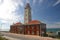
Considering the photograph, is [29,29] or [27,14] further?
[29,29]

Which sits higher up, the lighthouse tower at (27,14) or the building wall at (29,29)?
the lighthouse tower at (27,14)

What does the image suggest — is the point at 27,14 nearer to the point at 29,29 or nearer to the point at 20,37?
the point at 29,29

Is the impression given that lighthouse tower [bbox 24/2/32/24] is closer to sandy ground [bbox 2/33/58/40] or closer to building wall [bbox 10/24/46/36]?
Result: building wall [bbox 10/24/46/36]

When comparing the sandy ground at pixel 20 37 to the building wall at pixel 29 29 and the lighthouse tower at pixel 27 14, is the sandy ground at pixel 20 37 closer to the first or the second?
the building wall at pixel 29 29

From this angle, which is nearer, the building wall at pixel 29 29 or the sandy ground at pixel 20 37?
the sandy ground at pixel 20 37

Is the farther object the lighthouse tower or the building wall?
the building wall

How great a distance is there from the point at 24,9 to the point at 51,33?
159 cm

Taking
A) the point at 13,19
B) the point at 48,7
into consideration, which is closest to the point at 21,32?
the point at 13,19

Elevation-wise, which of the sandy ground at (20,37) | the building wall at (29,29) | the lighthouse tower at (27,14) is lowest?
the sandy ground at (20,37)

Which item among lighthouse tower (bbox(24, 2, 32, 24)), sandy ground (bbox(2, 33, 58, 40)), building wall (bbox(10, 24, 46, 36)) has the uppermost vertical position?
lighthouse tower (bbox(24, 2, 32, 24))

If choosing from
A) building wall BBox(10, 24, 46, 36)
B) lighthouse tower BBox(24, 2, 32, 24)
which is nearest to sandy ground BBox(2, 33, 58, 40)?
building wall BBox(10, 24, 46, 36)

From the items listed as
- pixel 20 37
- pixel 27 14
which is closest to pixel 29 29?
pixel 20 37

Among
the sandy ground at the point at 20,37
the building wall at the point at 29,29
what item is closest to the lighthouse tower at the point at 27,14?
the building wall at the point at 29,29

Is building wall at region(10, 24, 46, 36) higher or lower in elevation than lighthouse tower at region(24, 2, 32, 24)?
lower
